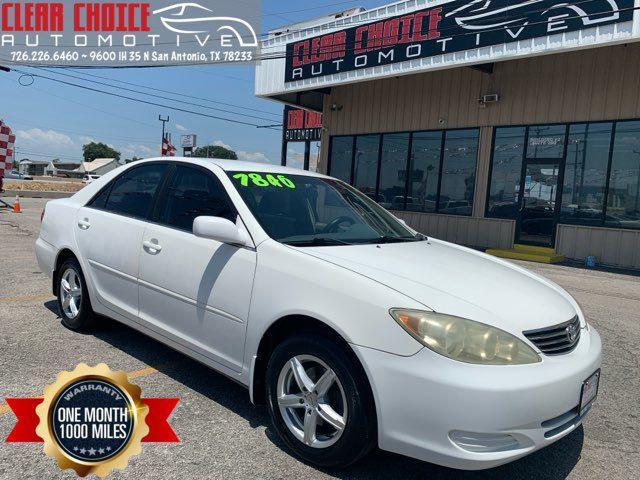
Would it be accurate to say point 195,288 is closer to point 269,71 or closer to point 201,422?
point 201,422

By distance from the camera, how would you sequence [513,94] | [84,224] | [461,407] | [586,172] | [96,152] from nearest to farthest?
[461,407]
[84,224]
[586,172]
[513,94]
[96,152]

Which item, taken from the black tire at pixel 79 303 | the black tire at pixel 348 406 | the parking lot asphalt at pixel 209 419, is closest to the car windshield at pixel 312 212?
the black tire at pixel 348 406

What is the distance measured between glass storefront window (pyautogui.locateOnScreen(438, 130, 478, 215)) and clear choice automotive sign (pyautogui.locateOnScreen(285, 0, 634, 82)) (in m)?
2.66

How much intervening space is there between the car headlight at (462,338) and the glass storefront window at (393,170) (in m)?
13.4

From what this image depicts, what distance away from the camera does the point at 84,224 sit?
13.8 ft

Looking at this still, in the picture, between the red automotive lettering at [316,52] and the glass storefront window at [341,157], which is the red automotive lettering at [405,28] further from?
the glass storefront window at [341,157]

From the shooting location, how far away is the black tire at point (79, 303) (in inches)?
165

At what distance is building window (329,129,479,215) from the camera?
548 inches

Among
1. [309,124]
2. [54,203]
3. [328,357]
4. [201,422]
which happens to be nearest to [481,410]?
[328,357]

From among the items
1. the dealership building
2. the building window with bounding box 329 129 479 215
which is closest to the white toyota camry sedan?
the dealership building

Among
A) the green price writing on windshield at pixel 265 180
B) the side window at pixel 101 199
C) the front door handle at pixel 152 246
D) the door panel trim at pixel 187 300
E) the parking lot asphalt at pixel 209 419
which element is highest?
the green price writing on windshield at pixel 265 180

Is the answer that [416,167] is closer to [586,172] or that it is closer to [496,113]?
[496,113]

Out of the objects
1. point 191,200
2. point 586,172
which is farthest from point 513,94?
point 191,200

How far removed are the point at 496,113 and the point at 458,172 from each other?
6.07 ft
